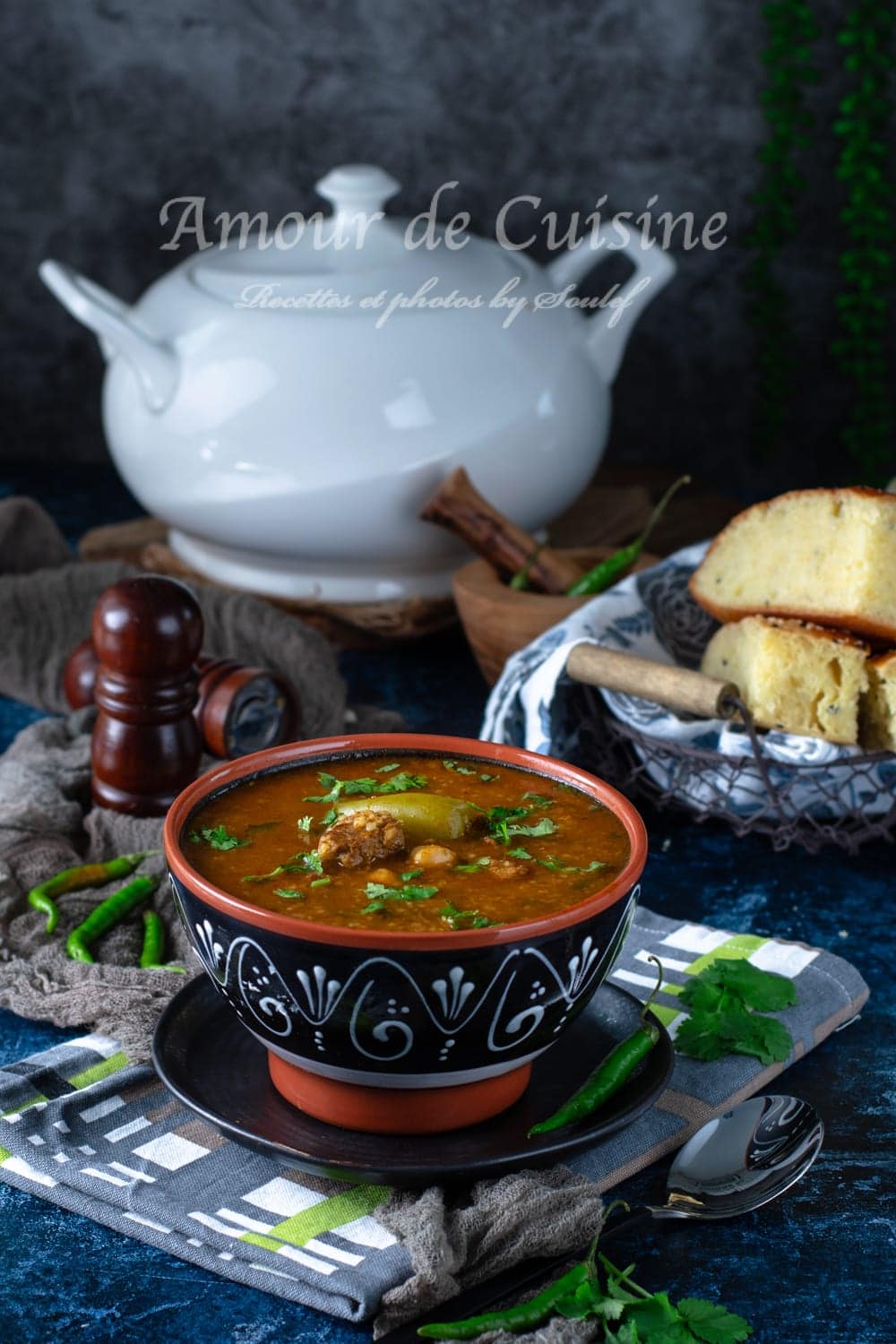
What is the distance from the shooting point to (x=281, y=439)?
1.85m

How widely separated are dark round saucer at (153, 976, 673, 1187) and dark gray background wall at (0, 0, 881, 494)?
1877 mm

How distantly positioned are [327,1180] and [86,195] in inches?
86.5

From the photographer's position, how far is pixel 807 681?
1.38 metres

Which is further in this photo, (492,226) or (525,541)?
(492,226)

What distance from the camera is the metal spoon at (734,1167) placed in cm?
89

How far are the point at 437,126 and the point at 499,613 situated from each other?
50.0 inches

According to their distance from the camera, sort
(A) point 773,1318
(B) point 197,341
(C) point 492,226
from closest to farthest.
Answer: (A) point 773,1318
(B) point 197,341
(C) point 492,226

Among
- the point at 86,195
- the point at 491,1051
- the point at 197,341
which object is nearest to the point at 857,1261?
the point at 491,1051

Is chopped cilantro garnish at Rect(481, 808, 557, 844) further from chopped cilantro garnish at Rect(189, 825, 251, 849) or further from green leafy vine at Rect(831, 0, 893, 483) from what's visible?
green leafy vine at Rect(831, 0, 893, 483)

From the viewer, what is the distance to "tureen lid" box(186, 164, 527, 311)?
1.88m

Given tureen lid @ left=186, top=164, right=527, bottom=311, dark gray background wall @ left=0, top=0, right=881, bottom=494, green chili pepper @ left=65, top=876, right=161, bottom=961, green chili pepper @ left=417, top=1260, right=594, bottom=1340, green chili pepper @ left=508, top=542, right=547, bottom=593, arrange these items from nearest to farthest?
1. green chili pepper @ left=417, top=1260, right=594, bottom=1340
2. green chili pepper @ left=65, top=876, right=161, bottom=961
3. green chili pepper @ left=508, top=542, right=547, bottom=593
4. tureen lid @ left=186, top=164, right=527, bottom=311
5. dark gray background wall @ left=0, top=0, right=881, bottom=494

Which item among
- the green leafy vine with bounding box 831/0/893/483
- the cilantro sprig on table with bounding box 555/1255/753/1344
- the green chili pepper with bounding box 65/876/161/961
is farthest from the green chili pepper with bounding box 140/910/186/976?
the green leafy vine with bounding box 831/0/893/483

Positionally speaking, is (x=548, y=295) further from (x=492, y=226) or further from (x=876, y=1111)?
(x=876, y=1111)

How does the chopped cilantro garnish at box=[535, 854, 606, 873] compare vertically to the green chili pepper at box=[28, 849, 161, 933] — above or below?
above
